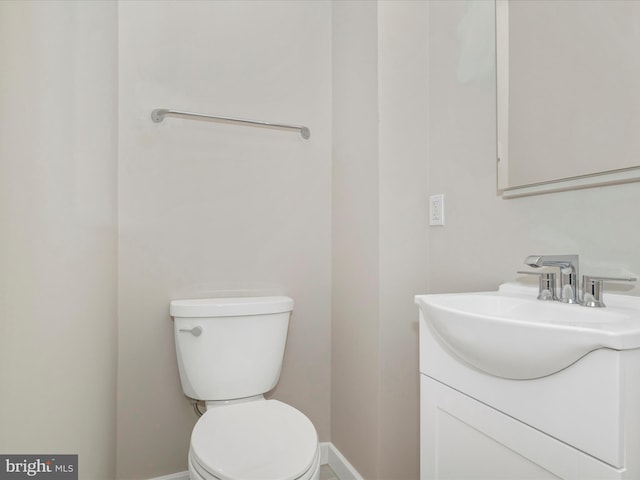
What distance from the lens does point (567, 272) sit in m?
0.88

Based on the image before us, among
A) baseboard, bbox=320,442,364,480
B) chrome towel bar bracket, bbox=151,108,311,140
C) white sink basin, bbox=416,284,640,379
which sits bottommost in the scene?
baseboard, bbox=320,442,364,480

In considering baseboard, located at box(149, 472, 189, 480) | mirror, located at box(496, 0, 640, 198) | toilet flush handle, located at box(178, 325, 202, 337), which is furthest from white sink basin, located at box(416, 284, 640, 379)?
baseboard, located at box(149, 472, 189, 480)

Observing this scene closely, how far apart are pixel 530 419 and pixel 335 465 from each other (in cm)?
116

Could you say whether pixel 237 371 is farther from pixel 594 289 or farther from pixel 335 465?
pixel 594 289

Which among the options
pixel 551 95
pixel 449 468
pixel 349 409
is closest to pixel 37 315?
pixel 449 468

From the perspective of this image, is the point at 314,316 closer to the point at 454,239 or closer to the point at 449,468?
the point at 454,239

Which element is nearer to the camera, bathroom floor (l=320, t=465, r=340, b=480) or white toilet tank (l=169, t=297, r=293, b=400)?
white toilet tank (l=169, t=297, r=293, b=400)

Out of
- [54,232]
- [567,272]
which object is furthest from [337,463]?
[54,232]

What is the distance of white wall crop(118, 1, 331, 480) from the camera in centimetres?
140

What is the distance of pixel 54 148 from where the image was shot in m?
0.81

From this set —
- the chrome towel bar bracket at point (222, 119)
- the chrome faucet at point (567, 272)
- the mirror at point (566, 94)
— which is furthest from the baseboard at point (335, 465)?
the chrome towel bar bracket at point (222, 119)

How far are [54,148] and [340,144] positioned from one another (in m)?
1.07

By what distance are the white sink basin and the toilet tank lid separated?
0.64m

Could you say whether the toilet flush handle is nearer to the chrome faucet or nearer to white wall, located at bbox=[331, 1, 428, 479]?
white wall, located at bbox=[331, 1, 428, 479]
